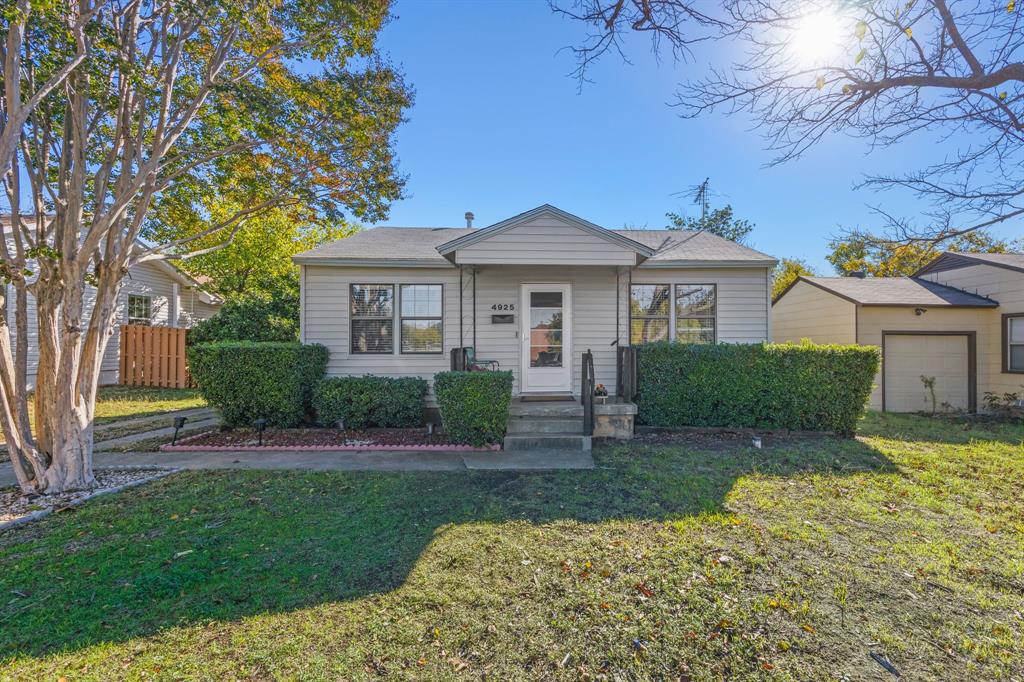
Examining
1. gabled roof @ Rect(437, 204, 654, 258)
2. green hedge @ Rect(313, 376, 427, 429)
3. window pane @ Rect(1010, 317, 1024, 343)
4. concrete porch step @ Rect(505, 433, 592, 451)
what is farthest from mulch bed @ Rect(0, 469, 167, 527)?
window pane @ Rect(1010, 317, 1024, 343)

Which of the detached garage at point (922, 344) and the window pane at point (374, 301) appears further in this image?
the detached garage at point (922, 344)

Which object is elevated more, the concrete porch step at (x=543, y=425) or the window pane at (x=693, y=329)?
the window pane at (x=693, y=329)

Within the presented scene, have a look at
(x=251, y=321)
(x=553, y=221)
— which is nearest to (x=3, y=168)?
(x=553, y=221)

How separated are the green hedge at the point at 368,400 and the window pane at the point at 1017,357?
46.7 ft

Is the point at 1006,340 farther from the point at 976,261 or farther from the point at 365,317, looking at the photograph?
the point at 365,317

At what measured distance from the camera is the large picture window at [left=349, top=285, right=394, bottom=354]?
28.5ft

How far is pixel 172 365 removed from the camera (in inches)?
527

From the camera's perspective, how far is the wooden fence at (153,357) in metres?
13.4

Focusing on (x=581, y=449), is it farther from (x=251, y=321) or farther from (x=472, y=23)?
(x=251, y=321)

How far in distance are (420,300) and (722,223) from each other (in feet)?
77.1

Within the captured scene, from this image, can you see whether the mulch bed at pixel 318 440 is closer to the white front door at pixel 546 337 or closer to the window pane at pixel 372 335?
the window pane at pixel 372 335

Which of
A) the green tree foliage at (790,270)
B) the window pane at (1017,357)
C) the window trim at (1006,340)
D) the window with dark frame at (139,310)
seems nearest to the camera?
the window pane at (1017,357)

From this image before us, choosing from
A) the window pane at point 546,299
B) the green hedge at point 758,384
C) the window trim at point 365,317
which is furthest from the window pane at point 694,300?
the window trim at point 365,317

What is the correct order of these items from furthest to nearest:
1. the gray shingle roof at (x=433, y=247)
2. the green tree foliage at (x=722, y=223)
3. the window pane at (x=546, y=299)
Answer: the green tree foliage at (x=722, y=223), the window pane at (x=546, y=299), the gray shingle roof at (x=433, y=247)
